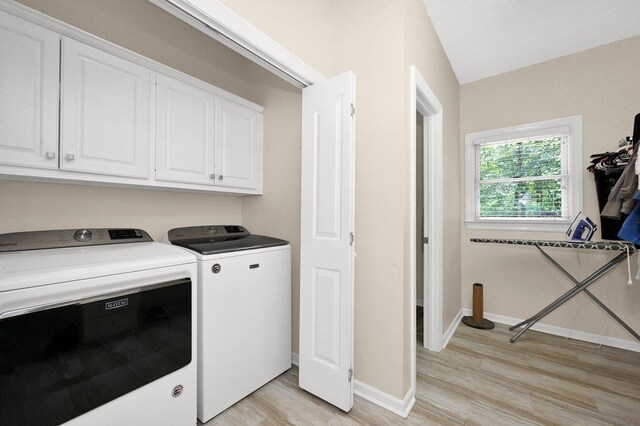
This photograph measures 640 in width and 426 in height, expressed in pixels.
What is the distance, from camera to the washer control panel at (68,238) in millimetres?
1311

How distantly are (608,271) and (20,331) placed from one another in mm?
4097

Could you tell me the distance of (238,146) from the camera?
218cm

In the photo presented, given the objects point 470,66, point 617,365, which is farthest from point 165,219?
point 617,365

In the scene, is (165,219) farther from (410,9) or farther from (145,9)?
(410,9)

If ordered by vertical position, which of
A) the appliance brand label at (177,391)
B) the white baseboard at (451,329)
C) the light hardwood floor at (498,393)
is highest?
the appliance brand label at (177,391)

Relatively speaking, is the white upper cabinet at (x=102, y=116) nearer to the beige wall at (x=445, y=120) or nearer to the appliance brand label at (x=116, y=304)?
the appliance brand label at (x=116, y=304)

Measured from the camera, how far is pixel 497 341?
2512mm

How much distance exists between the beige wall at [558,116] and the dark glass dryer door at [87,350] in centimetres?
313

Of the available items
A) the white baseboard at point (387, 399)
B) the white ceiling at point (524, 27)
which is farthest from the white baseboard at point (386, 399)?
the white ceiling at point (524, 27)

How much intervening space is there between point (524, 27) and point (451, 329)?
2911mm

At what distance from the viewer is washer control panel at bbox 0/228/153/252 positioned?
4.30 ft

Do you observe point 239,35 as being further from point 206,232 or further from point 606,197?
point 606,197

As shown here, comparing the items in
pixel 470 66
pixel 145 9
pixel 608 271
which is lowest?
pixel 608 271

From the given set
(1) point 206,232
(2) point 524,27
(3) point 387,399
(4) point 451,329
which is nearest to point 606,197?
(2) point 524,27
